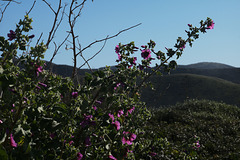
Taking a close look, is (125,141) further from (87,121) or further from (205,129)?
(205,129)

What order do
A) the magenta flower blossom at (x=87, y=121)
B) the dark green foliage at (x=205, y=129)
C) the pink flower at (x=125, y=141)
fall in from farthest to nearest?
the dark green foliage at (x=205, y=129) < the pink flower at (x=125, y=141) < the magenta flower blossom at (x=87, y=121)

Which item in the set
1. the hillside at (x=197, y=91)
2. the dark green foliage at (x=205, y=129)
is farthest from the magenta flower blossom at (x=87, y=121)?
the hillside at (x=197, y=91)

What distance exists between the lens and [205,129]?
759 centimetres

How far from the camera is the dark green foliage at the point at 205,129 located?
595 centimetres

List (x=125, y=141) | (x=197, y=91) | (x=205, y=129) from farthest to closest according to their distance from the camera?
1. (x=197, y=91)
2. (x=205, y=129)
3. (x=125, y=141)

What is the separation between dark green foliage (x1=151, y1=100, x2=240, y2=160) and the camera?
5.95 metres

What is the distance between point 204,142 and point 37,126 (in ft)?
17.8

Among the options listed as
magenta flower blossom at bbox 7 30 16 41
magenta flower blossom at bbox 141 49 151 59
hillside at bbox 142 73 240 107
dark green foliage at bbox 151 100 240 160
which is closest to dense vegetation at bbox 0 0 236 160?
magenta flower blossom at bbox 7 30 16 41

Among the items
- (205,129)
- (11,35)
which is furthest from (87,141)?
(205,129)

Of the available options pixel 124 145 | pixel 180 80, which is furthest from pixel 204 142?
pixel 180 80

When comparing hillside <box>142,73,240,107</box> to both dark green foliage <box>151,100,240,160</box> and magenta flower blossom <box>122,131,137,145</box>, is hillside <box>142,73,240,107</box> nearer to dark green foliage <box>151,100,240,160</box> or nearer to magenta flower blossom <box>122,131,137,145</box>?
dark green foliage <box>151,100,240,160</box>

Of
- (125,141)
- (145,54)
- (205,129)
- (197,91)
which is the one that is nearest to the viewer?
(125,141)

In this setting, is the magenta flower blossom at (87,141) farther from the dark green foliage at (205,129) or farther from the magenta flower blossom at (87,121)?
the dark green foliage at (205,129)

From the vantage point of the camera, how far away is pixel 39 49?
168cm
